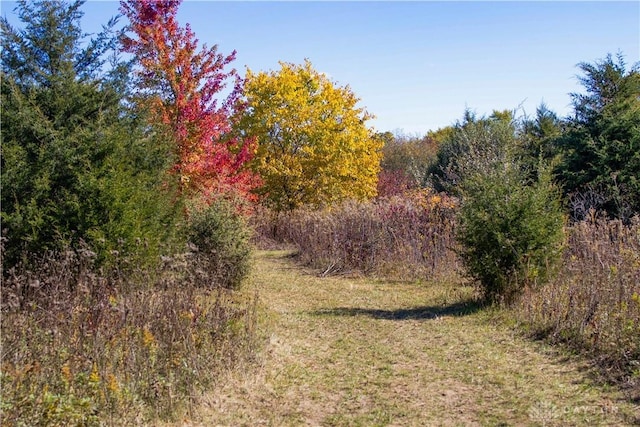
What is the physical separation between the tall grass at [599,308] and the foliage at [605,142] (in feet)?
16.2

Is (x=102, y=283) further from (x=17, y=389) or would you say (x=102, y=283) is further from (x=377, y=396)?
(x=377, y=396)

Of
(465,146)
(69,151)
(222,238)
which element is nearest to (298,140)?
(465,146)

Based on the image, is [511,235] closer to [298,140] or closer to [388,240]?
[388,240]

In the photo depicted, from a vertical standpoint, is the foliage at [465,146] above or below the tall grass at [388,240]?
above

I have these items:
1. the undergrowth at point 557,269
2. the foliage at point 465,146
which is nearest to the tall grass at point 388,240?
the undergrowth at point 557,269

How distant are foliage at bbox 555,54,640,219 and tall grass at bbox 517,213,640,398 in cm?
494

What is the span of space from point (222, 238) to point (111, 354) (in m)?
5.25

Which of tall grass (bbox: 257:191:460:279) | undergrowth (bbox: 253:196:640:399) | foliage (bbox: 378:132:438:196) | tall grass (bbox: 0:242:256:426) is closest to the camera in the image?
tall grass (bbox: 0:242:256:426)

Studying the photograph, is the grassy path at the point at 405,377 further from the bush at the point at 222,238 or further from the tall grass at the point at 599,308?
the bush at the point at 222,238

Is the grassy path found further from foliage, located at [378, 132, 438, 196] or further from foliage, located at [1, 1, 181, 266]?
foliage, located at [378, 132, 438, 196]

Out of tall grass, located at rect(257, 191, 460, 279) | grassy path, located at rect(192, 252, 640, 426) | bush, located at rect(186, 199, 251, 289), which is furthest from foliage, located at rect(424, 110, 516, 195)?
bush, located at rect(186, 199, 251, 289)

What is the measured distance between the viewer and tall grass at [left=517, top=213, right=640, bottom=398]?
5820 mm

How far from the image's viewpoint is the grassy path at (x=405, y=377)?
487cm

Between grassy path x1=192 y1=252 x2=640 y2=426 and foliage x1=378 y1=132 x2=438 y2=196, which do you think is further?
foliage x1=378 y1=132 x2=438 y2=196
